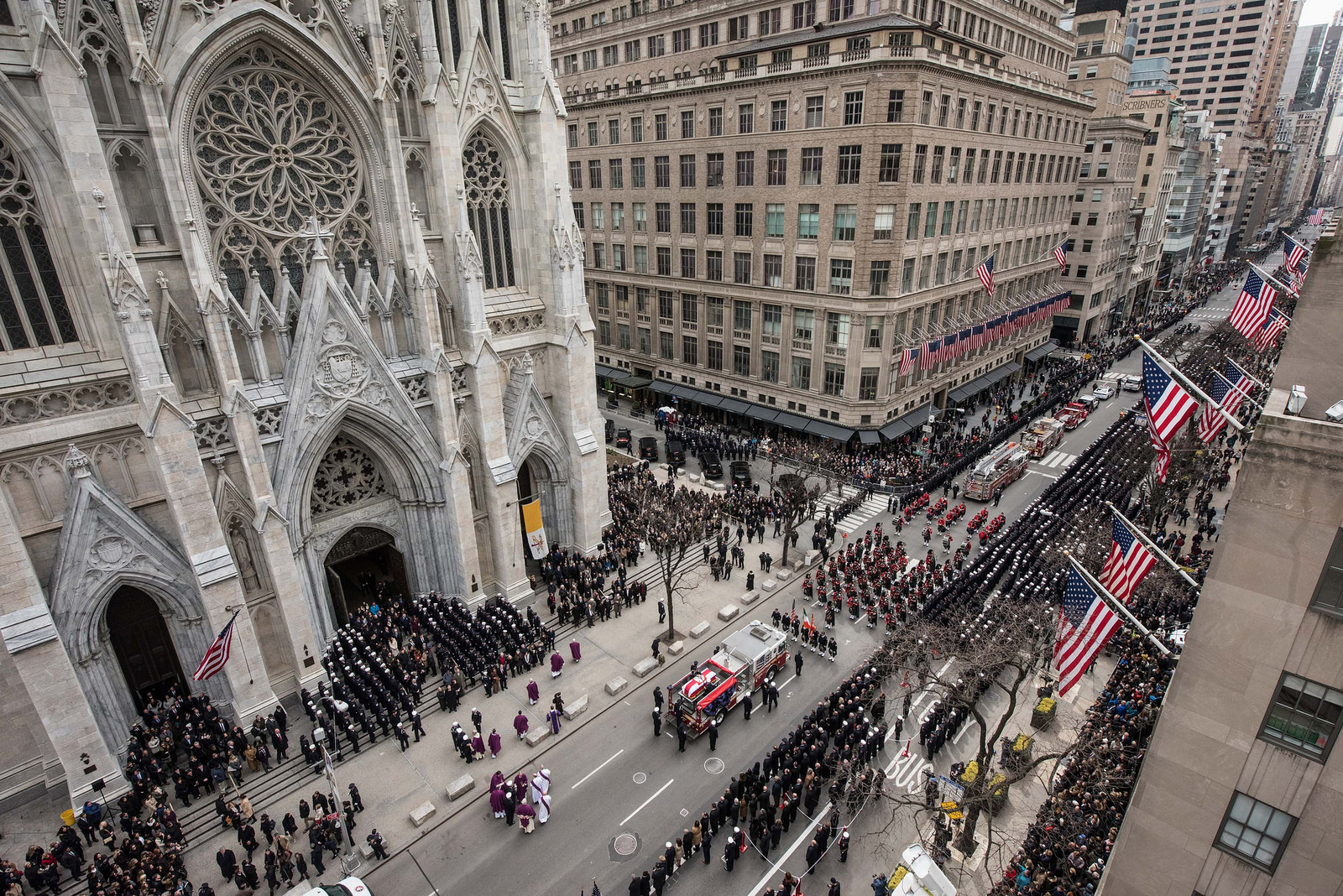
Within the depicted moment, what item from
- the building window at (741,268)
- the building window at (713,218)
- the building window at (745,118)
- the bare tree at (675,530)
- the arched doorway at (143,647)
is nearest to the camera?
the arched doorway at (143,647)

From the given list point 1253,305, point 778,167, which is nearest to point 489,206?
point 778,167

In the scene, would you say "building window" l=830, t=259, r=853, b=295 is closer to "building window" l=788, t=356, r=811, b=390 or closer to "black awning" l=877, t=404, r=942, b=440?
"building window" l=788, t=356, r=811, b=390

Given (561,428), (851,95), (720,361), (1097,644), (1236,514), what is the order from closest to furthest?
(1236,514)
(1097,644)
(561,428)
(851,95)
(720,361)

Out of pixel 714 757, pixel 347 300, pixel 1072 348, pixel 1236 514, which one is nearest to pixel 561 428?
pixel 347 300

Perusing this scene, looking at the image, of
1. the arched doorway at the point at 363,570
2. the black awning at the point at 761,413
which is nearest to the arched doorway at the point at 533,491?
the arched doorway at the point at 363,570

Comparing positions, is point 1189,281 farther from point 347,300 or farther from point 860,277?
point 347,300

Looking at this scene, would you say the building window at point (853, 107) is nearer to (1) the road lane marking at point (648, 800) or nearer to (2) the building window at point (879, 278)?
(2) the building window at point (879, 278)
